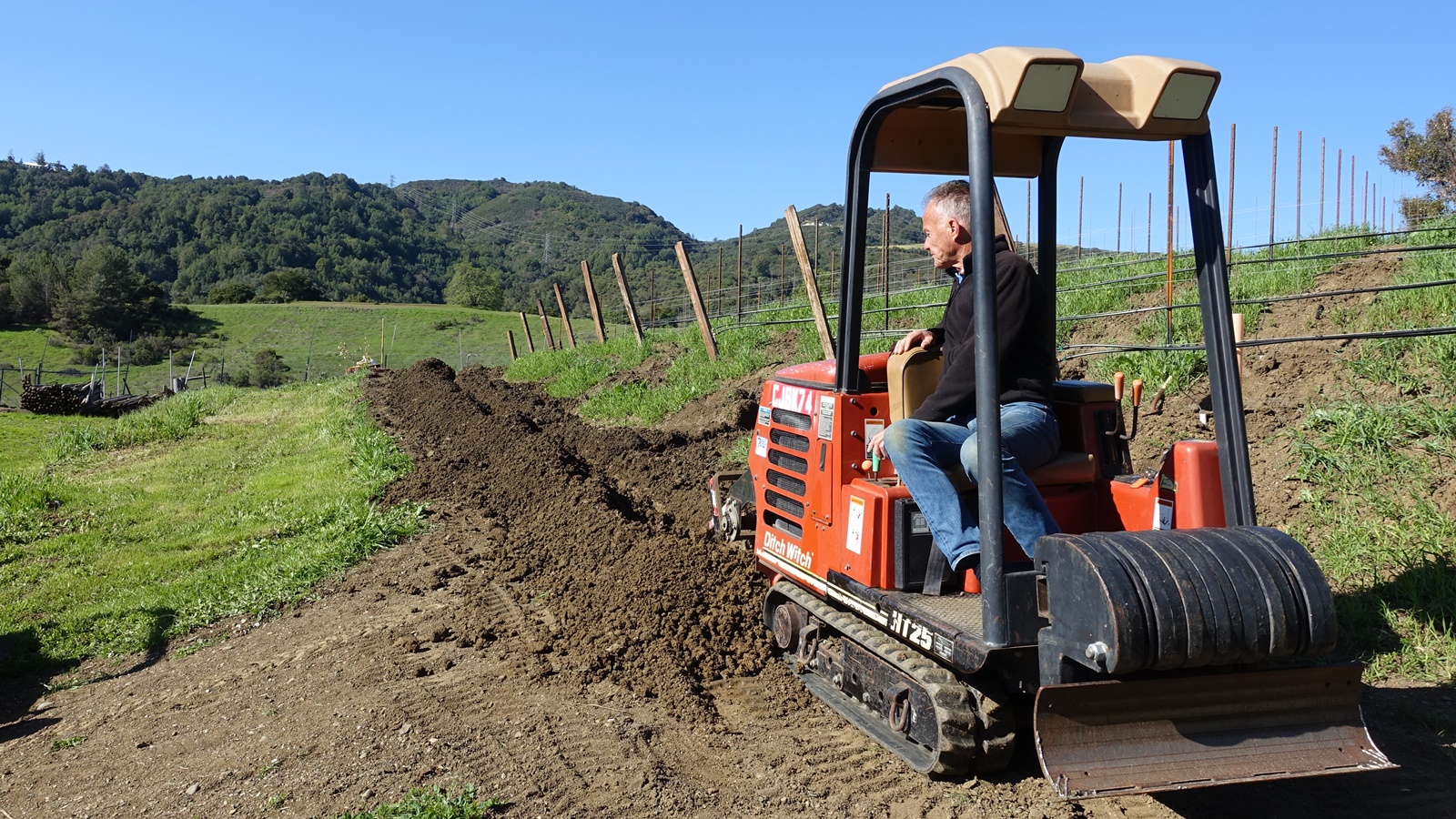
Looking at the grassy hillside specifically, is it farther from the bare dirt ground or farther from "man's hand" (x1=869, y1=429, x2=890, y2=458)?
"man's hand" (x1=869, y1=429, x2=890, y2=458)

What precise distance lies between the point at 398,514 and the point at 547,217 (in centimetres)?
16351

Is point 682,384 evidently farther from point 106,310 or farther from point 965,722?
point 106,310

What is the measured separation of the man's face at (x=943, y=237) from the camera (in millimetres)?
4047

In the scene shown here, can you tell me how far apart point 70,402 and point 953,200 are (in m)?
29.9

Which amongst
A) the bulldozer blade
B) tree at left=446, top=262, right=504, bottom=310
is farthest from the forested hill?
the bulldozer blade

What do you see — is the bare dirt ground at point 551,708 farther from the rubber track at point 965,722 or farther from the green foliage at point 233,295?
the green foliage at point 233,295

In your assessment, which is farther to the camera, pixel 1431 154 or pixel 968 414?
pixel 1431 154

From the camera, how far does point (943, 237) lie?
161 inches

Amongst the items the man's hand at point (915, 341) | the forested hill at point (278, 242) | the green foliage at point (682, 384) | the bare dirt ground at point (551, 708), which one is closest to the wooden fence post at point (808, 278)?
the green foliage at point (682, 384)

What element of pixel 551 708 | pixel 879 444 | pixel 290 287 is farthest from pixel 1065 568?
pixel 290 287

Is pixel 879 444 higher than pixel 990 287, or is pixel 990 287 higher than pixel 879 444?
pixel 990 287

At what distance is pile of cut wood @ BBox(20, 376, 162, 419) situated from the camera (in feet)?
89.3

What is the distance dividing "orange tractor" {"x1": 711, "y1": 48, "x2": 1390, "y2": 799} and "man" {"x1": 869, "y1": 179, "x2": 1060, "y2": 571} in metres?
0.18

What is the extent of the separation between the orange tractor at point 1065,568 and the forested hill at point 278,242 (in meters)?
58.6
